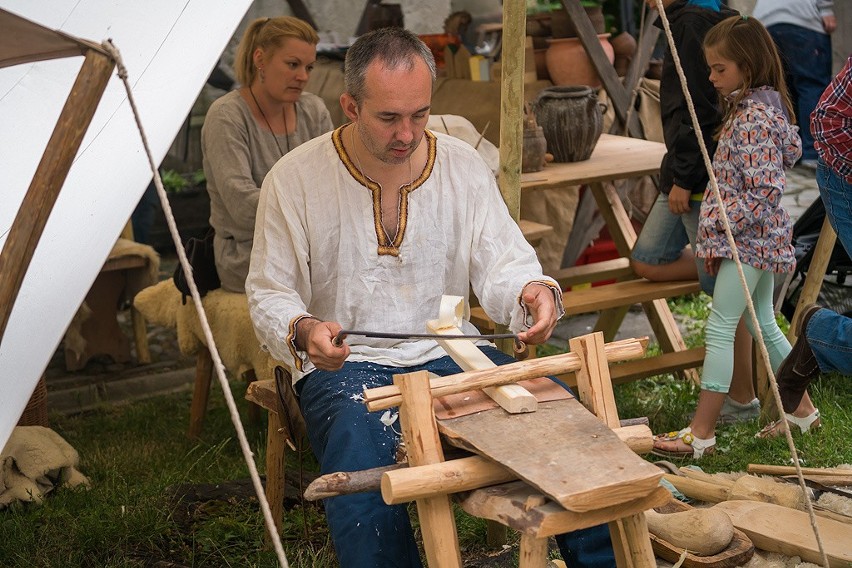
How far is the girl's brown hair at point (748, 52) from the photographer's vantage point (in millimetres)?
3572

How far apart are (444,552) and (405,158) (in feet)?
3.67

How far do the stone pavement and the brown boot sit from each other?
178 cm

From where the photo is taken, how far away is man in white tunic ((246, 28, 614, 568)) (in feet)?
8.68

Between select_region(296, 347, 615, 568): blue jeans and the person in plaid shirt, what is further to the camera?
the person in plaid shirt

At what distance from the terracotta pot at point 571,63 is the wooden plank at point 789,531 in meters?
2.80

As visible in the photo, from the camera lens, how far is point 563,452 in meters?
1.97

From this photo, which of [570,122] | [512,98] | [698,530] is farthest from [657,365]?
[512,98]

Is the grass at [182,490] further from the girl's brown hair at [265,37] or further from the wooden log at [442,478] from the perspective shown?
the girl's brown hair at [265,37]

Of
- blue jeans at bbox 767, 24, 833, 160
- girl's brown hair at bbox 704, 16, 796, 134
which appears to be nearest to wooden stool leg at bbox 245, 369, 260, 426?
girl's brown hair at bbox 704, 16, 796, 134

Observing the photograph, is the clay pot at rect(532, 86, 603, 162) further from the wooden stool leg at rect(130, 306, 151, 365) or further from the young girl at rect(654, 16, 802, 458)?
the wooden stool leg at rect(130, 306, 151, 365)

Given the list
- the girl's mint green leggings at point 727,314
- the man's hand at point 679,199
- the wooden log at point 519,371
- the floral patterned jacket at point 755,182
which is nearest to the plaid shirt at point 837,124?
the floral patterned jacket at point 755,182

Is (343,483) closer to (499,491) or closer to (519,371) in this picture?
(499,491)

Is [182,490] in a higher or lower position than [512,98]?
lower

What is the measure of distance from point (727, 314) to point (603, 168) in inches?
32.4
